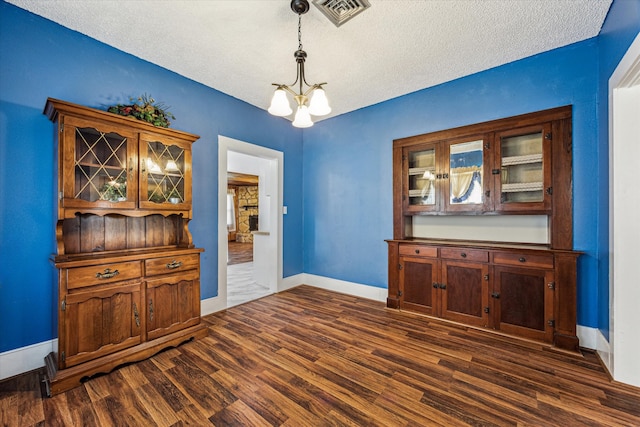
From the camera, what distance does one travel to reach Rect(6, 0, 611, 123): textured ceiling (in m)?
2.05

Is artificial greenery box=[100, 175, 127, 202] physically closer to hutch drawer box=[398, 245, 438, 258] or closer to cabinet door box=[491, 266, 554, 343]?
hutch drawer box=[398, 245, 438, 258]

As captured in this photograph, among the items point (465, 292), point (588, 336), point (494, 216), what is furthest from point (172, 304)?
point (588, 336)

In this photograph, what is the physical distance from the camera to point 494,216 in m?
3.08

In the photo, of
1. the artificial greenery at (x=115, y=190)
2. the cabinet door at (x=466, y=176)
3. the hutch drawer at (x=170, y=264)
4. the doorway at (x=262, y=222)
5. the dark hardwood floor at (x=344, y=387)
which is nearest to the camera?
the dark hardwood floor at (x=344, y=387)

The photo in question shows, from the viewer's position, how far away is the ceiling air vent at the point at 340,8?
1.92 m

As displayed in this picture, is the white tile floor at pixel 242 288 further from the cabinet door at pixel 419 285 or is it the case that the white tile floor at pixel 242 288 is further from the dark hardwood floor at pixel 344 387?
→ the cabinet door at pixel 419 285

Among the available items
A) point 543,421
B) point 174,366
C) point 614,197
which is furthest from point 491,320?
point 174,366

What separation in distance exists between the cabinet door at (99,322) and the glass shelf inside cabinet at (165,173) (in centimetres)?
85

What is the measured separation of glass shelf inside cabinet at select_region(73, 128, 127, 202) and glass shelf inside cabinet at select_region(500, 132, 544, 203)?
12.3 ft

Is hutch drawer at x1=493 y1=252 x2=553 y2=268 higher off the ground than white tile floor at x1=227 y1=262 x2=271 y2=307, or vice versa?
hutch drawer at x1=493 y1=252 x2=553 y2=268

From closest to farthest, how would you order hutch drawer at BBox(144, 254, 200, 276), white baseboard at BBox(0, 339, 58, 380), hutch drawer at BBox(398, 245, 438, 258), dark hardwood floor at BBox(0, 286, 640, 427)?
dark hardwood floor at BBox(0, 286, 640, 427), white baseboard at BBox(0, 339, 58, 380), hutch drawer at BBox(144, 254, 200, 276), hutch drawer at BBox(398, 245, 438, 258)

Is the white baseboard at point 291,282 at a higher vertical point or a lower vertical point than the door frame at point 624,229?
lower

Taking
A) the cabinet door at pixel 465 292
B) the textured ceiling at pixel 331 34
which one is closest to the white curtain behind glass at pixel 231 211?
the textured ceiling at pixel 331 34

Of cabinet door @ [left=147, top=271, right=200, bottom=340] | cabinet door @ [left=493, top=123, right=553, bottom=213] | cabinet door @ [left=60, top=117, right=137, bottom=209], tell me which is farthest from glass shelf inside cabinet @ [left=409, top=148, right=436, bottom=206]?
cabinet door @ [left=60, top=117, right=137, bottom=209]
